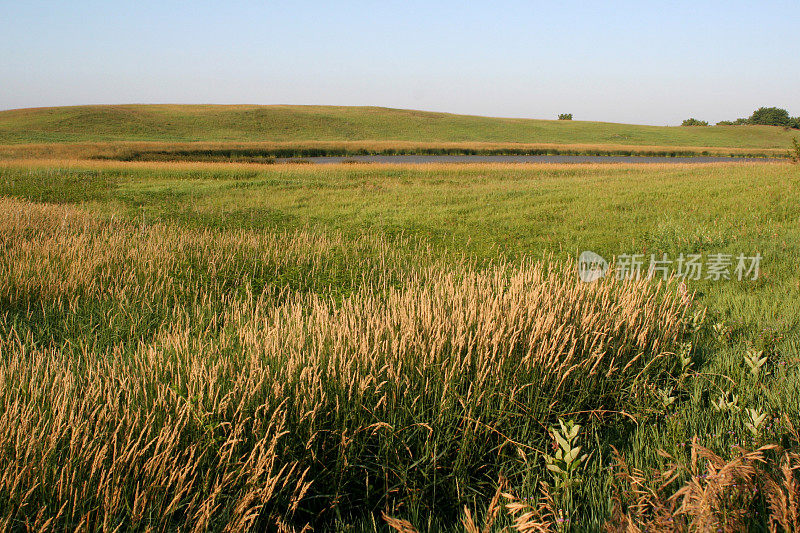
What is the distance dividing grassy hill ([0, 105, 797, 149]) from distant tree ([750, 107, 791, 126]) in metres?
17.3

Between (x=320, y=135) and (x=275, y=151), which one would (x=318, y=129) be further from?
(x=275, y=151)

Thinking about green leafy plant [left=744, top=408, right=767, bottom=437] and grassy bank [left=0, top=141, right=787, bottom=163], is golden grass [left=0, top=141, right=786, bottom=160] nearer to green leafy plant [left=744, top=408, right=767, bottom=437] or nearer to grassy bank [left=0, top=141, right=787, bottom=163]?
grassy bank [left=0, top=141, right=787, bottom=163]

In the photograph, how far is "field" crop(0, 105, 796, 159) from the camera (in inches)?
1908

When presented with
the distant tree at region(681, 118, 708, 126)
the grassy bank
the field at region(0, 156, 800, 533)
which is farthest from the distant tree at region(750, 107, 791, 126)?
the field at region(0, 156, 800, 533)

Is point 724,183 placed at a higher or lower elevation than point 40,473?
higher

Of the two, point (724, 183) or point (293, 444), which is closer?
point (293, 444)

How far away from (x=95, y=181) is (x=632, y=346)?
2378cm

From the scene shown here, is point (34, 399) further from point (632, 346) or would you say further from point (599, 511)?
point (632, 346)

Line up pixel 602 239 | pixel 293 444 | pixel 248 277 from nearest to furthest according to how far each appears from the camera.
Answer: pixel 293 444
pixel 248 277
pixel 602 239

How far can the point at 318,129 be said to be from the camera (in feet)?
233

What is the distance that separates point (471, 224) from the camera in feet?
42.0

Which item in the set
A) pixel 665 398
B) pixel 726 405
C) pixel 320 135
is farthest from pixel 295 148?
pixel 726 405

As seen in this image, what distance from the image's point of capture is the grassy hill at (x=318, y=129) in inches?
2405

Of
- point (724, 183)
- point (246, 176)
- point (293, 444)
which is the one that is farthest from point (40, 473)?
point (246, 176)
